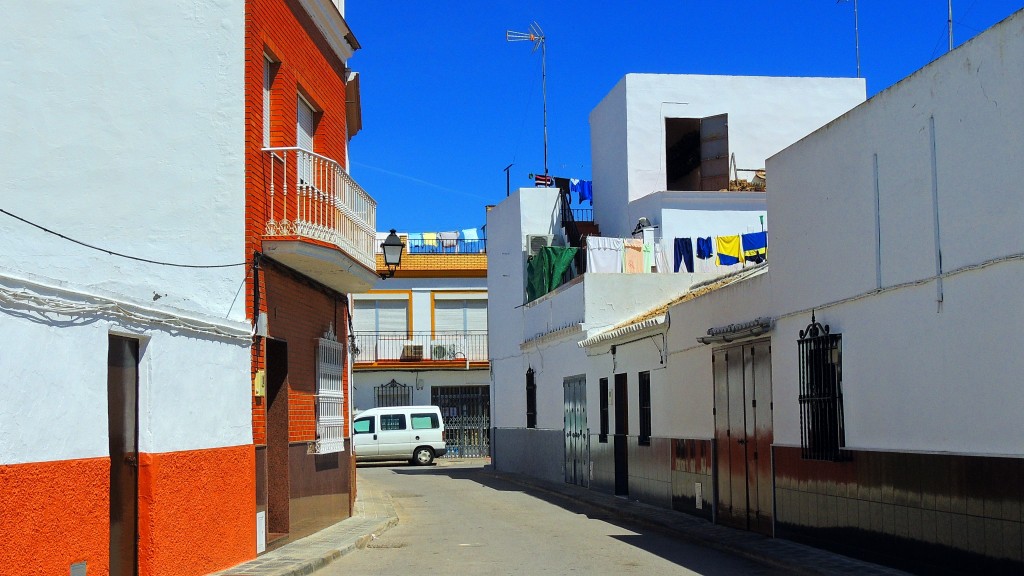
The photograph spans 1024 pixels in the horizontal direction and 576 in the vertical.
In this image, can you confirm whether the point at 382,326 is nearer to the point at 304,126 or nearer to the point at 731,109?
the point at 731,109

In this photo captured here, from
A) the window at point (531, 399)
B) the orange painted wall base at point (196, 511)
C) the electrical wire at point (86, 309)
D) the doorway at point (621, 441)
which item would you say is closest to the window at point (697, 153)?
the window at point (531, 399)

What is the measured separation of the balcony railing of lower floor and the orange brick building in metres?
25.4

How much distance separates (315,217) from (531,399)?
17003mm

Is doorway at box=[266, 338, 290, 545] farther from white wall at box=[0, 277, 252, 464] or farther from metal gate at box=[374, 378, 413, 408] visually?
metal gate at box=[374, 378, 413, 408]

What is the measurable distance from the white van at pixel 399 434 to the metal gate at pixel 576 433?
12.1 metres

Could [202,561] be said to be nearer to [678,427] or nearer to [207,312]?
[207,312]

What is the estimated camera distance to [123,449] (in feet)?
31.5

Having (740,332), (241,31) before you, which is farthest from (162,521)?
(740,332)

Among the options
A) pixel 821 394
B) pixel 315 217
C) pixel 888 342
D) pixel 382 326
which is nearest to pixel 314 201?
pixel 315 217

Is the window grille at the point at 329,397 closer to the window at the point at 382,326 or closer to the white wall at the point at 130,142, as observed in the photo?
the white wall at the point at 130,142

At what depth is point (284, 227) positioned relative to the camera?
13.1 metres

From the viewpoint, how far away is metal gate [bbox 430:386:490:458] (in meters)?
42.5

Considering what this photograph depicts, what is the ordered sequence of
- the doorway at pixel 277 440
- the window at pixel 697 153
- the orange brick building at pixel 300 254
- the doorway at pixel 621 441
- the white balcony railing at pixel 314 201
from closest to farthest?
the orange brick building at pixel 300 254 → the white balcony railing at pixel 314 201 → the doorway at pixel 277 440 → the doorway at pixel 621 441 → the window at pixel 697 153

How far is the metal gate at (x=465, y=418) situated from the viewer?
42531mm
